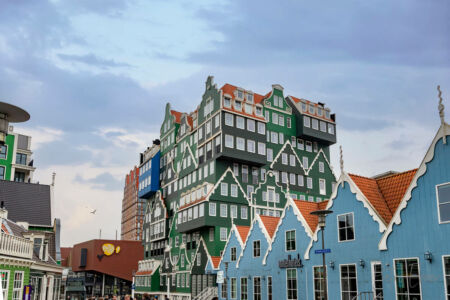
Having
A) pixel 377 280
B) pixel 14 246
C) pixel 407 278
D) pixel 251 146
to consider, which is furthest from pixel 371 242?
pixel 251 146

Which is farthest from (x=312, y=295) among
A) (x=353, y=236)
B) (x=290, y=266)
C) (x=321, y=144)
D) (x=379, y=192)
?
(x=321, y=144)

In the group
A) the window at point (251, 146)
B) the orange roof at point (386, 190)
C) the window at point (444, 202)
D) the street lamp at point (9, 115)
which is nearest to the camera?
the street lamp at point (9, 115)

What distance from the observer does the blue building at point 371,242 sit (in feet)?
74.0

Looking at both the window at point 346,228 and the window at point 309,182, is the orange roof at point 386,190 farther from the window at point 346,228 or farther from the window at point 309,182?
the window at point 309,182

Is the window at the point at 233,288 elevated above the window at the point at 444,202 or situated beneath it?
situated beneath

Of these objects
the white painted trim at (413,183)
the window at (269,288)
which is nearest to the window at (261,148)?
the window at (269,288)

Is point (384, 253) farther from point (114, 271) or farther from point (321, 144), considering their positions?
point (114, 271)

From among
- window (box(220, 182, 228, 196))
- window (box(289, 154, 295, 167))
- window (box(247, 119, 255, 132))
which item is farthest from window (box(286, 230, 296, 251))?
window (box(289, 154, 295, 167))

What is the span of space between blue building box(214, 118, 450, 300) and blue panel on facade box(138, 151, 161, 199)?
43.9 m

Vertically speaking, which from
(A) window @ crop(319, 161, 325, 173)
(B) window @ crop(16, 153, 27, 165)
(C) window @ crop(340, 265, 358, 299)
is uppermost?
(B) window @ crop(16, 153, 27, 165)

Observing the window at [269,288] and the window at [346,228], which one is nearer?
the window at [346,228]

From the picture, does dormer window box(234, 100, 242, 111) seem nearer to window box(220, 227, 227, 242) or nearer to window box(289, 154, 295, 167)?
window box(289, 154, 295, 167)

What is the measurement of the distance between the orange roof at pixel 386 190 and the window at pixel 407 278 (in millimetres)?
2695

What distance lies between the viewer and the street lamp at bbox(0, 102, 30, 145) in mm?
12984
